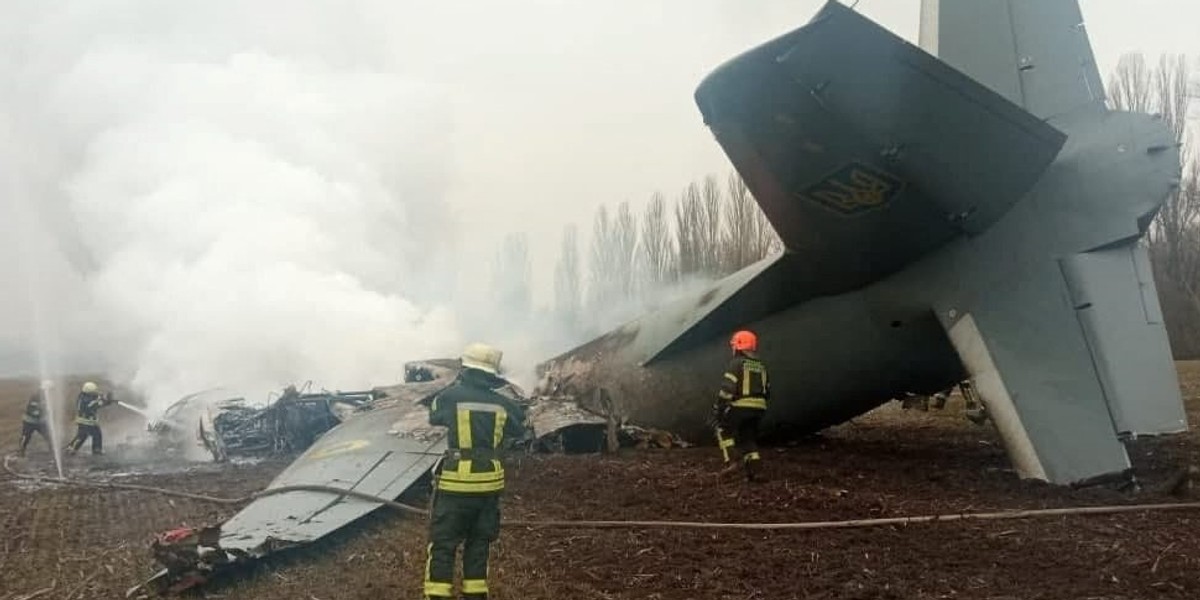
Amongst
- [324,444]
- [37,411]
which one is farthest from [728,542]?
[37,411]

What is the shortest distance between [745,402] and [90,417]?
12771 mm

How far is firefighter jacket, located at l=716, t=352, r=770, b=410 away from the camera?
33.2 feet

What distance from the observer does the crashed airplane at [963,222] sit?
8328 mm

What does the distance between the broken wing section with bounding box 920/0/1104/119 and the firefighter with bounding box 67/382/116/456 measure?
15.0 meters

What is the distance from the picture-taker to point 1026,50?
35.0 feet

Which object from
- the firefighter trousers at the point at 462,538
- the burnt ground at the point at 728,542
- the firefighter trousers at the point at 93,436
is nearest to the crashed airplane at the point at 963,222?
the burnt ground at the point at 728,542

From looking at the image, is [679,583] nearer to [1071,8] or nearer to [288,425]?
[1071,8]

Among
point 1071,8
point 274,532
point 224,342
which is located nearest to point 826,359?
point 1071,8

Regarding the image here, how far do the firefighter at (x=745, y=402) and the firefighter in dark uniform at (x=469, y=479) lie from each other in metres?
4.08

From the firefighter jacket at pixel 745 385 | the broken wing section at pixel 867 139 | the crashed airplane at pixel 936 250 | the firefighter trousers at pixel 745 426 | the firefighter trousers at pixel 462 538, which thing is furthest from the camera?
the firefighter jacket at pixel 745 385

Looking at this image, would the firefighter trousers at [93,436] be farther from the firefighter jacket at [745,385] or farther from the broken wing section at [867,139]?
the broken wing section at [867,139]

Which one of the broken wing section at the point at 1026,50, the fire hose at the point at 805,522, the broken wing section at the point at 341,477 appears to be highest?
the broken wing section at the point at 1026,50

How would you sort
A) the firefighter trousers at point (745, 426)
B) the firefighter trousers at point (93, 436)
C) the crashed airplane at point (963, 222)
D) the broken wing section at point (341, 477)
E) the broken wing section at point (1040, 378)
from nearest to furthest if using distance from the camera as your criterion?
the broken wing section at point (341, 477)
the crashed airplane at point (963, 222)
the broken wing section at point (1040, 378)
the firefighter trousers at point (745, 426)
the firefighter trousers at point (93, 436)

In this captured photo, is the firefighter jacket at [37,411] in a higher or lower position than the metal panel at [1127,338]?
higher
